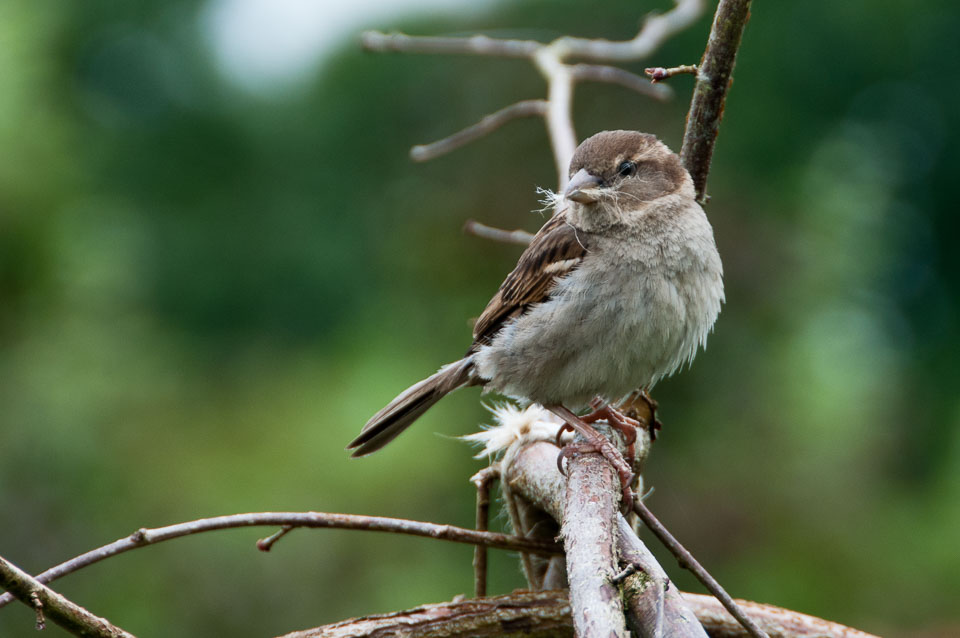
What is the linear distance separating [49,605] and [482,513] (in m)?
1.23

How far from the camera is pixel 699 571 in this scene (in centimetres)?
175

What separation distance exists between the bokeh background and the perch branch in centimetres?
211

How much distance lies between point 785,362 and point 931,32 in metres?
2.65

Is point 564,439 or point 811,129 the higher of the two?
point 811,129

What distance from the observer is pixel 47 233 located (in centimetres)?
433

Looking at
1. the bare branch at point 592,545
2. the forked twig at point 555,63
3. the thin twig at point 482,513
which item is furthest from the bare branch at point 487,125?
the bare branch at point 592,545

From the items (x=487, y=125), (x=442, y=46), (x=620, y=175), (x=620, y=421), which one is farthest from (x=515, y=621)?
(x=442, y=46)

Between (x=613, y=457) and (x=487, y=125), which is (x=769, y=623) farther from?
(x=487, y=125)

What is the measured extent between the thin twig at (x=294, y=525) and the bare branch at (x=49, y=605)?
118 mm

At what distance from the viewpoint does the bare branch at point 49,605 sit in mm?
1315

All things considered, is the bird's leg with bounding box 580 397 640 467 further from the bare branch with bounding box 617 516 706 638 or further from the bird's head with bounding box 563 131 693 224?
the bare branch with bounding box 617 516 706 638

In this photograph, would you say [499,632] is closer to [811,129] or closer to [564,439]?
[564,439]

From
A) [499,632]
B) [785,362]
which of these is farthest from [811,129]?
[499,632]

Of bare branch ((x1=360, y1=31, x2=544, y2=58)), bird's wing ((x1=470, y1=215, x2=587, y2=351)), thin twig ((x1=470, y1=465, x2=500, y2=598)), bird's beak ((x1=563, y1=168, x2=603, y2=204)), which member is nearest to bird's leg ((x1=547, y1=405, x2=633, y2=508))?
thin twig ((x1=470, y1=465, x2=500, y2=598))
